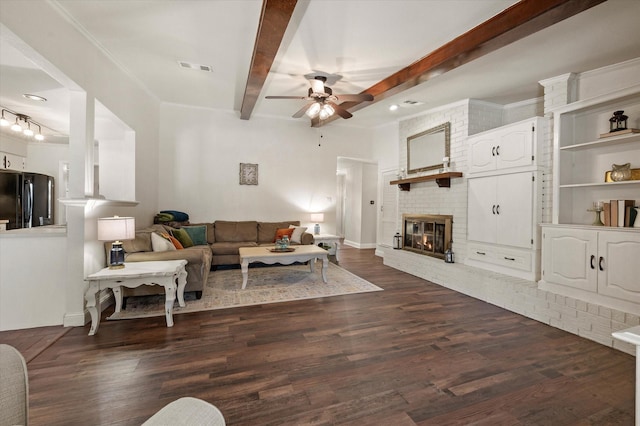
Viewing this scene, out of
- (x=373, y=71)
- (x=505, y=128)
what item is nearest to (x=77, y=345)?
(x=373, y=71)

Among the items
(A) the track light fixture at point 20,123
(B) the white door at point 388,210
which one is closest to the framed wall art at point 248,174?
(B) the white door at point 388,210

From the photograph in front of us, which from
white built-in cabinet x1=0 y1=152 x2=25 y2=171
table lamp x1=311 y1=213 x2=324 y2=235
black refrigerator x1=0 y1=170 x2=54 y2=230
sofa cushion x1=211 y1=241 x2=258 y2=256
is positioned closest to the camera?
sofa cushion x1=211 y1=241 x2=258 y2=256

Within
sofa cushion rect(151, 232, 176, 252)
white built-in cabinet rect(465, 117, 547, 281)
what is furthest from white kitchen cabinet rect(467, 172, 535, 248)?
sofa cushion rect(151, 232, 176, 252)

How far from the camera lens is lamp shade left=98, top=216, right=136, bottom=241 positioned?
2.86m

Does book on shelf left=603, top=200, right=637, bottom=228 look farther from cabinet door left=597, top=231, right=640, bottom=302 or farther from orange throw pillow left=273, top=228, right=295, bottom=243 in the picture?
orange throw pillow left=273, top=228, right=295, bottom=243

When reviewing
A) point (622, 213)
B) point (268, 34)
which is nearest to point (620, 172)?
point (622, 213)

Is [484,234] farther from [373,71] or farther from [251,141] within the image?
[251,141]

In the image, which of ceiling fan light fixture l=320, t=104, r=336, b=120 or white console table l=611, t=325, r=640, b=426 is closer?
white console table l=611, t=325, r=640, b=426

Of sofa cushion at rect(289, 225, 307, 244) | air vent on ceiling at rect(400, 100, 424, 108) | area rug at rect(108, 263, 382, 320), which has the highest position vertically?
air vent on ceiling at rect(400, 100, 424, 108)

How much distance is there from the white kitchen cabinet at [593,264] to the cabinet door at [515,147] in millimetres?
951

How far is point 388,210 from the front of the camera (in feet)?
22.6

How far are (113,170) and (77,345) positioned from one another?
2.80 metres

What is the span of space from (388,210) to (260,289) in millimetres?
3952

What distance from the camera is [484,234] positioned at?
4184mm
